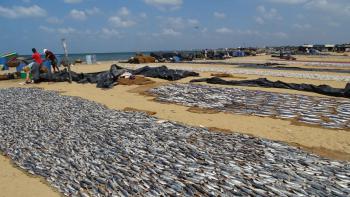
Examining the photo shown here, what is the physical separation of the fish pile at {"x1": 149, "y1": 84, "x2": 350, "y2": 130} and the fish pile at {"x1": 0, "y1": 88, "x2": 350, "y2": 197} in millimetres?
3679

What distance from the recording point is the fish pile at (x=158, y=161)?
6215 mm

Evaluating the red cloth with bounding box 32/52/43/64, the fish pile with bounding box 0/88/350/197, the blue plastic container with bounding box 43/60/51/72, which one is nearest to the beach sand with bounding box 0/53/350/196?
the fish pile with bounding box 0/88/350/197

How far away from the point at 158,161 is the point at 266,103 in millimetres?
8237

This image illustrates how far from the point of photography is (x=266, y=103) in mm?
14391

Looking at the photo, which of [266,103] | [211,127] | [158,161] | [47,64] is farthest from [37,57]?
[158,161]

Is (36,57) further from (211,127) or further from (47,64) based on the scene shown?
(211,127)

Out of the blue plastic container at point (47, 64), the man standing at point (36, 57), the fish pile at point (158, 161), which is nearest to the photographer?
the fish pile at point (158, 161)

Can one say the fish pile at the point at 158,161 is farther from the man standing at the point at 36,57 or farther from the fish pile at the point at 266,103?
the man standing at the point at 36,57

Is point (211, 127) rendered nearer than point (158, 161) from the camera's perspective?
No

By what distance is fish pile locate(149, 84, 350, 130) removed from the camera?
12.0 metres

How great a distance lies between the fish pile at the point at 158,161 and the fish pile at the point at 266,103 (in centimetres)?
368

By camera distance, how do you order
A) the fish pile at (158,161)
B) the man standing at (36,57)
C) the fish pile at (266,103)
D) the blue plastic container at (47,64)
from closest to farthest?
1. the fish pile at (158,161)
2. the fish pile at (266,103)
3. the man standing at (36,57)
4. the blue plastic container at (47,64)

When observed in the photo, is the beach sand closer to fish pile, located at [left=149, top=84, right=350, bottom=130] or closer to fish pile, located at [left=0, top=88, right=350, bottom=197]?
fish pile, located at [left=0, top=88, right=350, bottom=197]

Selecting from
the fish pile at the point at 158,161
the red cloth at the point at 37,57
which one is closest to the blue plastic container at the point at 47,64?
the red cloth at the point at 37,57
